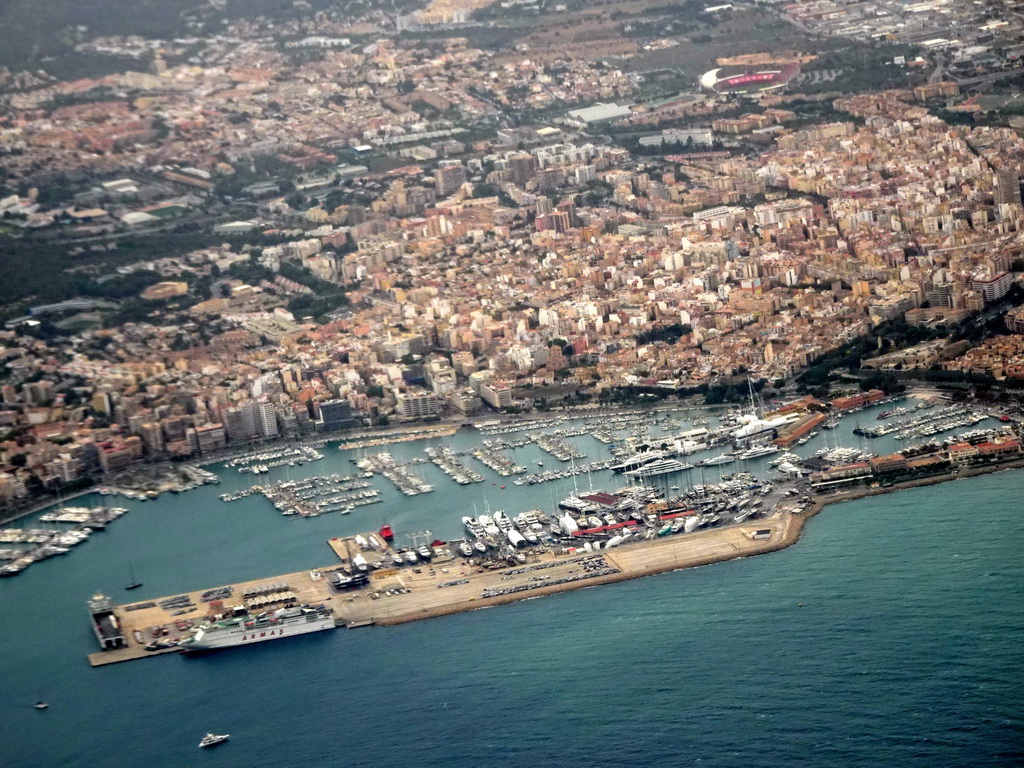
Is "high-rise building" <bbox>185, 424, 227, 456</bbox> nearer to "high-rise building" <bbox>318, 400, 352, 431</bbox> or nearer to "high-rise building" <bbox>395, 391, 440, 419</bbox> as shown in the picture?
"high-rise building" <bbox>318, 400, 352, 431</bbox>

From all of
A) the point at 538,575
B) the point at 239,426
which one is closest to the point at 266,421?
the point at 239,426

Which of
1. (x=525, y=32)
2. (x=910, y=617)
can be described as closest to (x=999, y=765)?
(x=910, y=617)

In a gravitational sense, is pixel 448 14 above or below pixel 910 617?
above

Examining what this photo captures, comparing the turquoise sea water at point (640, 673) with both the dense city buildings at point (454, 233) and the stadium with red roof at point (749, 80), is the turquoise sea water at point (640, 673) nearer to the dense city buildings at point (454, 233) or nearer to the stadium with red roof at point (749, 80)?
the dense city buildings at point (454, 233)

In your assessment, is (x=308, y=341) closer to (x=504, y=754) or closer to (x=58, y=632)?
(x=58, y=632)

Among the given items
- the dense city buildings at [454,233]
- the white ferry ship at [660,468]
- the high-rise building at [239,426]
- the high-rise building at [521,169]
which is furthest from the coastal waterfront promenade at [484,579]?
the high-rise building at [521,169]

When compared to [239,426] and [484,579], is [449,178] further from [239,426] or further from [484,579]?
[484,579]
